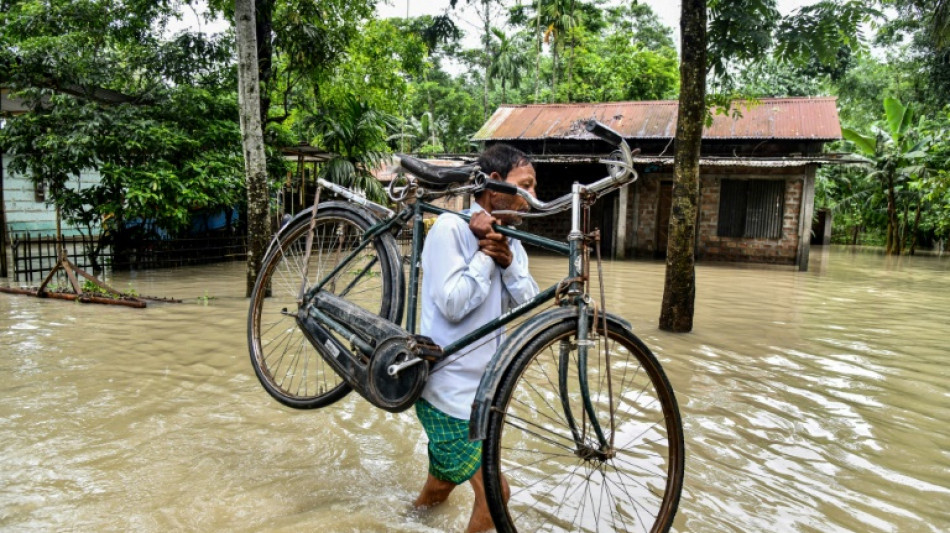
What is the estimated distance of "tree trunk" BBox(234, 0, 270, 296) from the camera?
21.4 feet

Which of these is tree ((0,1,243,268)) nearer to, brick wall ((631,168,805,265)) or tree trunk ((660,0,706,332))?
tree trunk ((660,0,706,332))

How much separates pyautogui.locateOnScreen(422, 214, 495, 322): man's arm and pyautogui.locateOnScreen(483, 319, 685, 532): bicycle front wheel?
303 millimetres

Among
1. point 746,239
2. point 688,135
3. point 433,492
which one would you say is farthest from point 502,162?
point 746,239

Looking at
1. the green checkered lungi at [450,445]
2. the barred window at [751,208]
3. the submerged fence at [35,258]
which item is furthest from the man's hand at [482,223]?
the barred window at [751,208]

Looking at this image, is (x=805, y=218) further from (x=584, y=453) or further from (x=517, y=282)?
(x=584, y=453)

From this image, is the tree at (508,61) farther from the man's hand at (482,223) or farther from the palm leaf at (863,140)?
the man's hand at (482,223)

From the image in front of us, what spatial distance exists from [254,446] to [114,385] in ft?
5.02

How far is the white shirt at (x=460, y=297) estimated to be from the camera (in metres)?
2.01

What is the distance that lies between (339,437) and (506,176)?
187cm

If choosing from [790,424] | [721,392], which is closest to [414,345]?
[790,424]

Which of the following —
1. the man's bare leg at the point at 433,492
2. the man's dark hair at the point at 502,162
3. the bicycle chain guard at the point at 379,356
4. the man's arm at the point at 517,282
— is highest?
the man's dark hair at the point at 502,162

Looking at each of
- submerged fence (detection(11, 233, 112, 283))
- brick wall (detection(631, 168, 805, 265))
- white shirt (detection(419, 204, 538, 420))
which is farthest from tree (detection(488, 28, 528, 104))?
white shirt (detection(419, 204, 538, 420))

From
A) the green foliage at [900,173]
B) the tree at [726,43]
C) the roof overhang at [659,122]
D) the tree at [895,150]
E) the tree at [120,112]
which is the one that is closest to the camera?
the tree at [726,43]

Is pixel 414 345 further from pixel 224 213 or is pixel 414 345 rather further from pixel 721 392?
pixel 224 213
